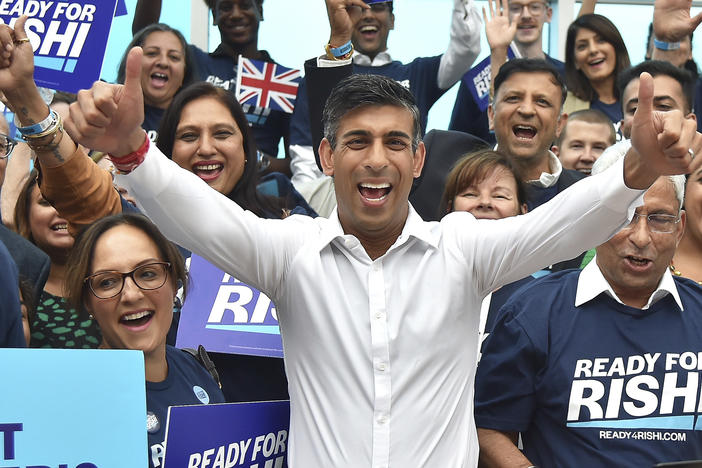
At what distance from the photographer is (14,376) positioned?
254 cm

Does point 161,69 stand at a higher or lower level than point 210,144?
higher

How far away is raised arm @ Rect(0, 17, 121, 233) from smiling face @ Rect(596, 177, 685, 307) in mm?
1594

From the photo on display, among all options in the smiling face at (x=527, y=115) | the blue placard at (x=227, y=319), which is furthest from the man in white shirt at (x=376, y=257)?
the smiling face at (x=527, y=115)

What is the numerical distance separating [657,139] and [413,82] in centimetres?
347

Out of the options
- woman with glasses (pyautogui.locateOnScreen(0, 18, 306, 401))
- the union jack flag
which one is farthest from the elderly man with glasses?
the union jack flag

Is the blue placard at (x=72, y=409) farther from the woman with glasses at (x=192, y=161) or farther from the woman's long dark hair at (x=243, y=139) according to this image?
the woman's long dark hair at (x=243, y=139)

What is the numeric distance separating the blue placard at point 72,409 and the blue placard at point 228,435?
0.11m

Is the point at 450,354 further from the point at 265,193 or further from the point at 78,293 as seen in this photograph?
the point at 265,193

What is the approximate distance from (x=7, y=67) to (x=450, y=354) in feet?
4.81

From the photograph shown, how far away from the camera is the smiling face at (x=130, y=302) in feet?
10.8

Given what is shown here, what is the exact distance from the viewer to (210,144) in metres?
4.21

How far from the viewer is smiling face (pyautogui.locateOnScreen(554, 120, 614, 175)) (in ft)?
18.0

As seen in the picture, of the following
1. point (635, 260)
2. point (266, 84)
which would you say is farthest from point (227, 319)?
point (266, 84)

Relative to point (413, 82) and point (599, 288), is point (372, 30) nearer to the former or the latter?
point (413, 82)
